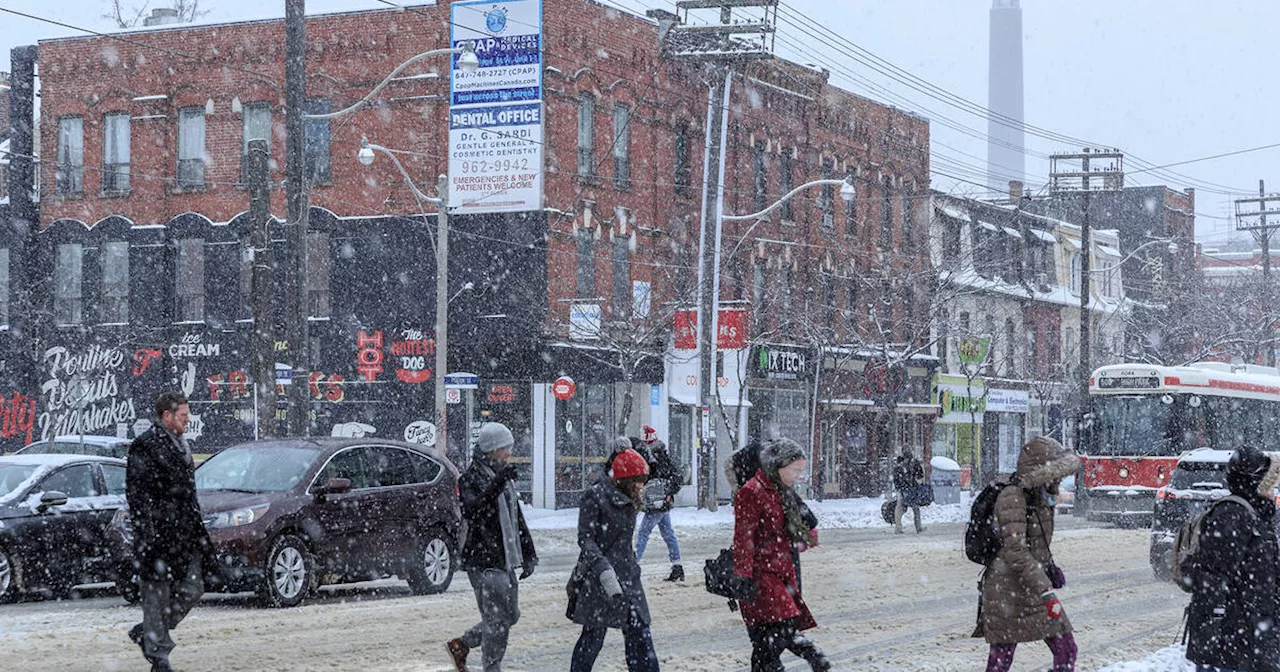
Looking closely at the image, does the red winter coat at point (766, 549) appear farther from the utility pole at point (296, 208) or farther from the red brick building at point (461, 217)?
the red brick building at point (461, 217)

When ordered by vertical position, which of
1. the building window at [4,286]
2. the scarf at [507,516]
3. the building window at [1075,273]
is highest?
the building window at [1075,273]

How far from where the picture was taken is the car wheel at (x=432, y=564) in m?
17.5

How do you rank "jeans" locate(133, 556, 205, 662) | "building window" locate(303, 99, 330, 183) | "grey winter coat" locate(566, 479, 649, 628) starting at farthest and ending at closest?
"building window" locate(303, 99, 330, 183)
"jeans" locate(133, 556, 205, 662)
"grey winter coat" locate(566, 479, 649, 628)

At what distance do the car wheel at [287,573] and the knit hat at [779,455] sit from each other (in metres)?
8.04

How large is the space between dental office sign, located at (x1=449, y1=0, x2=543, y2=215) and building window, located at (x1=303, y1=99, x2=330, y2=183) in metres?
3.69

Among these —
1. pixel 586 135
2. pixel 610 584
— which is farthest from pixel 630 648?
pixel 586 135

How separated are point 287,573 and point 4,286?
30.8m

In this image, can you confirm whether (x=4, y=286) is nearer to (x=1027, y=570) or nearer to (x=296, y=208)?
(x=296, y=208)

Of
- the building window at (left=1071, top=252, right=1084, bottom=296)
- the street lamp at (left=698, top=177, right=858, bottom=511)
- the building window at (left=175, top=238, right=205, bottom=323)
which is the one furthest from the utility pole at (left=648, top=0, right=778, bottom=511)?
the building window at (left=1071, top=252, right=1084, bottom=296)

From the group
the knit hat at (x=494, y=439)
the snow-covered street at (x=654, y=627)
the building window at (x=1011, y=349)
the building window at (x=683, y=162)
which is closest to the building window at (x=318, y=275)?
the building window at (x=683, y=162)

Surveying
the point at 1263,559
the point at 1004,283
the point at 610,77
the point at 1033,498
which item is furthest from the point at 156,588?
the point at 1004,283

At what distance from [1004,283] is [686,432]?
20.5 metres

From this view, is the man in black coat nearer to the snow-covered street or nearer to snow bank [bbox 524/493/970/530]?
the snow-covered street

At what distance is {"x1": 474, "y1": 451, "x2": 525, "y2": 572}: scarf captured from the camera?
10055 millimetres
